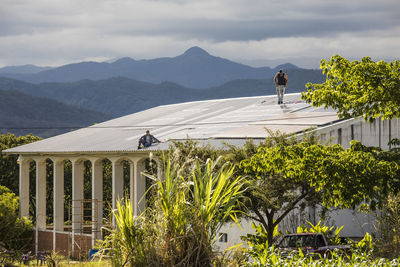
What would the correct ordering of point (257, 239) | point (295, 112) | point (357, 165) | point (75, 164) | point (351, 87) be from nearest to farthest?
point (357, 165) → point (351, 87) → point (257, 239) → point (295, 112) → point (75, 164)

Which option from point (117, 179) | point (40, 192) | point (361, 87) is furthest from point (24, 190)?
point (361, 87)

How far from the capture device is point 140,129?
4106cm

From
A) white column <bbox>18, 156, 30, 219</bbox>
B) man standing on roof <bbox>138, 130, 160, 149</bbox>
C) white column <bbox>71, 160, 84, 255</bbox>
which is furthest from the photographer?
white column <bbox>18, 156, 30, 219</bbox>

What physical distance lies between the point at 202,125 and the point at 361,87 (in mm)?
19814

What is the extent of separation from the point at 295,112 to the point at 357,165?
19235mm

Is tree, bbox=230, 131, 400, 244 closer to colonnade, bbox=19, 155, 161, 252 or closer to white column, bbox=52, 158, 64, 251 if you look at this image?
colonnade, bbox=19, 155, 161, 252

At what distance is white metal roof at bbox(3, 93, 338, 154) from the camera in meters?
31.3

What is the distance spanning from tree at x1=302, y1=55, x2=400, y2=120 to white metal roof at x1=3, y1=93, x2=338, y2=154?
375 inches

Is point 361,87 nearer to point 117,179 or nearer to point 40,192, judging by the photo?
point 117,179

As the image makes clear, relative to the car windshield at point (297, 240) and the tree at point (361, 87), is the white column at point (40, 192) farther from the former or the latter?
the tree at point (361, 87)

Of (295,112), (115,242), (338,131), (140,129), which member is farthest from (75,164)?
(115,242)

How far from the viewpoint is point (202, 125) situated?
122 ft

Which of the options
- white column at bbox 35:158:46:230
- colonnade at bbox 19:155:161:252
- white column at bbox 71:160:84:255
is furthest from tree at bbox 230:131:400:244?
white column at bbox 35:158:46:230

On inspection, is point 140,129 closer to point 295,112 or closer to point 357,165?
point 295,112
